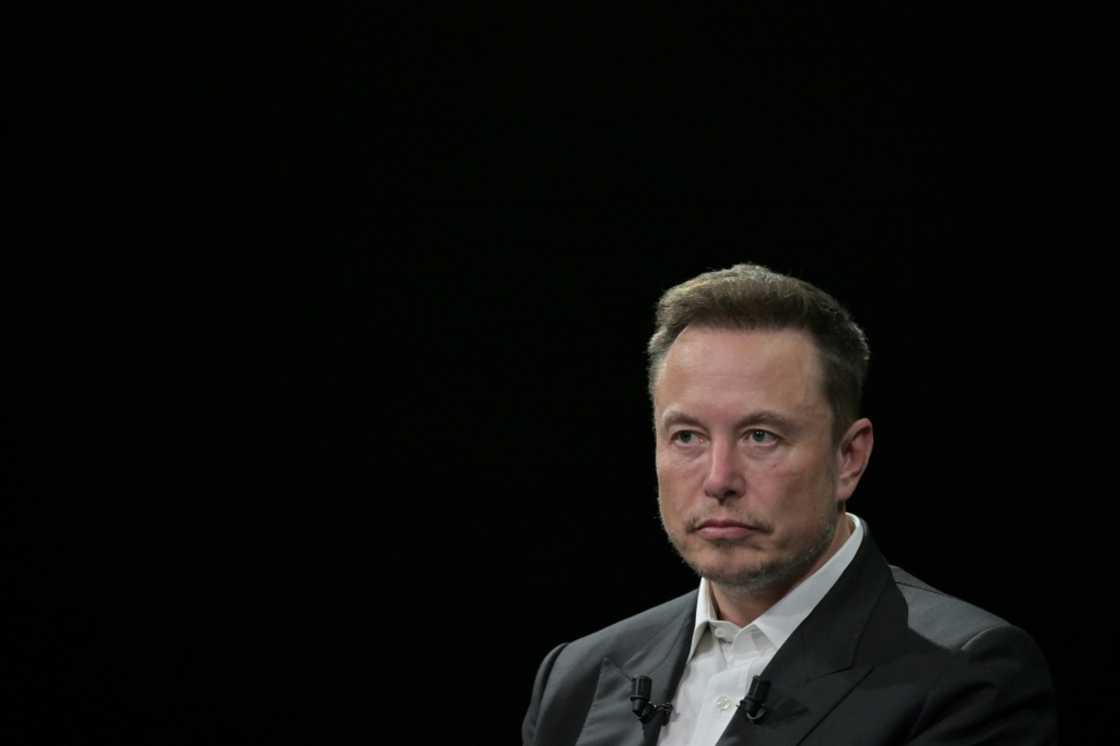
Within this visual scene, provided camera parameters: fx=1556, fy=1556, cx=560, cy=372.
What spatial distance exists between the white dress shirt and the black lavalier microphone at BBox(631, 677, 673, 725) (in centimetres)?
2

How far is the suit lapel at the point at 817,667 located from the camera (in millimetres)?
2668

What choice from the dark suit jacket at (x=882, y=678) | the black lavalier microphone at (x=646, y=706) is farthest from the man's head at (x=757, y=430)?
the black lavalier microphone at (x=646, y=706)

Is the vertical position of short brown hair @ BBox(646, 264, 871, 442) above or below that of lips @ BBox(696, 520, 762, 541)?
above

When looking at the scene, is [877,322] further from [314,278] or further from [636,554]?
[314,278]

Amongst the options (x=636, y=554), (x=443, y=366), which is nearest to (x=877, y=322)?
(x=636, y=554)

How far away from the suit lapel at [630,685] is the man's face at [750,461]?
264mm

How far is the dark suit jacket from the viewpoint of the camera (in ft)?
8.42

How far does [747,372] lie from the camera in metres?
2.81

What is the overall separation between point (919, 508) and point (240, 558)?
76.3 inches

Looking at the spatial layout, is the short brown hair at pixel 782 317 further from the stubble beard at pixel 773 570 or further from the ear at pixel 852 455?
the stubble beard at pixel 773 570

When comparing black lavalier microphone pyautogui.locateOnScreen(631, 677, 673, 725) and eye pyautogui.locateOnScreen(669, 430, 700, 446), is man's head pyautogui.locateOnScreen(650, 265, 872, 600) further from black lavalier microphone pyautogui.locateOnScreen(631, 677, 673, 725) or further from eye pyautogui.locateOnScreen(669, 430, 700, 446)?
black lavalier microphone pyautogui.locateOnScreen(631, 677, 673, 725)

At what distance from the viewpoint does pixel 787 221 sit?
4375 mm

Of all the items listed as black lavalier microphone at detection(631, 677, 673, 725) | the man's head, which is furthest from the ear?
black lavalier microphone at detection(631, 677, 673, 725)

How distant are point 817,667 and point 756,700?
12cm
